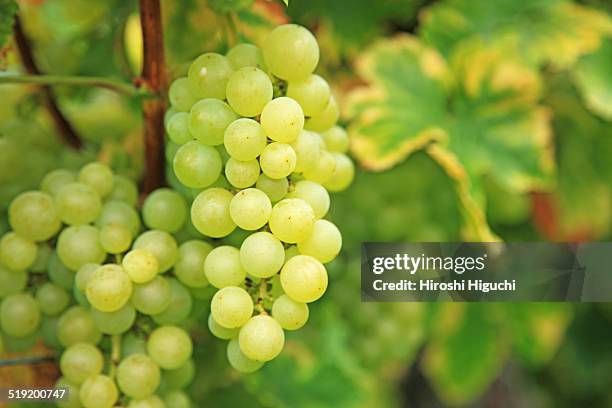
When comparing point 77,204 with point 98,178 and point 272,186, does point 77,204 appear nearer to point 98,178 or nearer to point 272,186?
point 98,178

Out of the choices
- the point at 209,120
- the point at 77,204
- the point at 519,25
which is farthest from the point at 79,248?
the point at 519,25

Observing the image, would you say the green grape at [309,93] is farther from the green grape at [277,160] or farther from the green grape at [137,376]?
the green grape at [137,376]

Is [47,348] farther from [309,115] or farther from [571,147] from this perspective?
[571,147]

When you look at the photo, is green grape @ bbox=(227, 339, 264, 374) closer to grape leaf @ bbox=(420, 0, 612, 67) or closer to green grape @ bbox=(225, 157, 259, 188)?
green grape @ bbox=(225, 157, 259, 188)

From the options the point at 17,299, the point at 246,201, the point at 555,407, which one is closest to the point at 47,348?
the point at 17,299

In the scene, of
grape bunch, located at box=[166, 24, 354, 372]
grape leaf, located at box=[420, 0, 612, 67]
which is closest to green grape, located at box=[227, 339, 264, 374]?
grape bunch, located at box=[166, 24, 354, 372]
